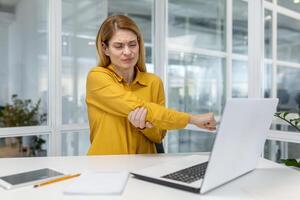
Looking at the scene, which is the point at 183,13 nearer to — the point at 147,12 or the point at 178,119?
the point at 147,12

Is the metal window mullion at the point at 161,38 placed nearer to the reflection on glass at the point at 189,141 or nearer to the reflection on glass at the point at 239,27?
the reflection on glass at the point at 189,141

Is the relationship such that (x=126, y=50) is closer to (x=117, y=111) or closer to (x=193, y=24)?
(x=117, y=111)

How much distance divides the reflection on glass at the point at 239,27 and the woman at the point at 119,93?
4.14ft

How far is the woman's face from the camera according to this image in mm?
1624

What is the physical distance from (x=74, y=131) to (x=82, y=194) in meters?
2.08

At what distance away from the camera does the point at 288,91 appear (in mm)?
2426

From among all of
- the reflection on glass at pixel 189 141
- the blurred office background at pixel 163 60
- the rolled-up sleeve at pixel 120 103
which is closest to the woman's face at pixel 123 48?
the rolled-up sleeve at pixel 120 103

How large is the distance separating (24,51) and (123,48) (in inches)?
57.8

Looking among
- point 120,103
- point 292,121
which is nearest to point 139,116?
point 120,103

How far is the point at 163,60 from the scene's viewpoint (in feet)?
11.1

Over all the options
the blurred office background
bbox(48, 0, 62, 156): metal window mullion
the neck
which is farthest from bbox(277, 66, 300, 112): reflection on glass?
bbox(48, 0, 62, 156): metal window mullion

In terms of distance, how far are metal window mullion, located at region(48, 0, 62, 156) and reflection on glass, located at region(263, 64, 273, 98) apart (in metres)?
1.72

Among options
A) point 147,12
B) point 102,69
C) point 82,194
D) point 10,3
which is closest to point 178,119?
point 102,69

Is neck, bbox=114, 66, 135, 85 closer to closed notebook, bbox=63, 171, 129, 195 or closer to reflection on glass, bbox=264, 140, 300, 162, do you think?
closed notebook, bbox=63, 171, 129, 195
